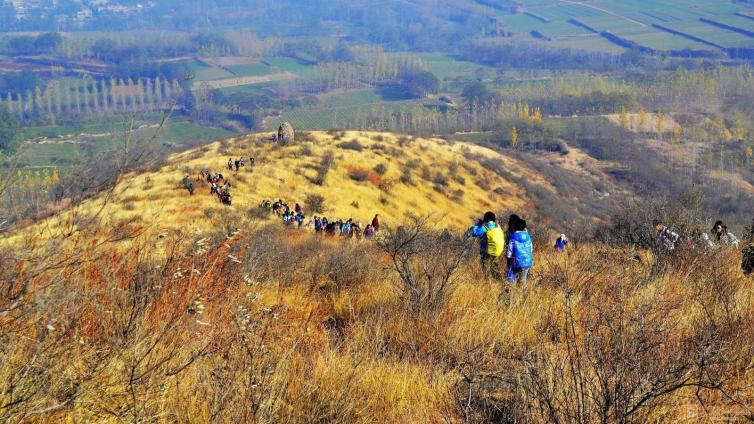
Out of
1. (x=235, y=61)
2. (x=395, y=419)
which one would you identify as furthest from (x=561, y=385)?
(x=235, y=61)

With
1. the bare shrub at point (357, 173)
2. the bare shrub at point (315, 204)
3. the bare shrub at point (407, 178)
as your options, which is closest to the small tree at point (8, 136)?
the bare shrub at point (315, 204)

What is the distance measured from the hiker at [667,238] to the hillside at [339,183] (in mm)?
9011

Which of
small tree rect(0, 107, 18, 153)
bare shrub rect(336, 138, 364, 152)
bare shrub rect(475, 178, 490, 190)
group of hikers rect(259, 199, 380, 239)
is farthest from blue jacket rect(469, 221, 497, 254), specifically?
bare shrub rect(475, 178, 490, 190)

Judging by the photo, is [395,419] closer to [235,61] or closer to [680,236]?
[680,236]

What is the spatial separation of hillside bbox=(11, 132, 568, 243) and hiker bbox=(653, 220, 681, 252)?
355 inches

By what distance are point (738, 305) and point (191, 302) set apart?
14.3 feet

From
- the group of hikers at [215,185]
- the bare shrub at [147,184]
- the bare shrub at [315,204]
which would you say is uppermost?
the group of hikers at [215,185]

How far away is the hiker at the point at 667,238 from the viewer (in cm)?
812

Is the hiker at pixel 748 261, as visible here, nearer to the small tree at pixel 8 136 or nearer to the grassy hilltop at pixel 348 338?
the grassy hilltop at pixel 348 338

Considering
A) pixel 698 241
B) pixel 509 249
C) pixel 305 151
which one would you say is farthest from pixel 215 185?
pixel 698 241

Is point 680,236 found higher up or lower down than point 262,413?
lower down

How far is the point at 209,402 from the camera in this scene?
10.0 feet

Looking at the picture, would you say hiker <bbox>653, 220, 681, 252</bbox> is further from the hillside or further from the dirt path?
the dirt path

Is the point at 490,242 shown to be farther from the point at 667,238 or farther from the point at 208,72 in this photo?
the point at 208,72
